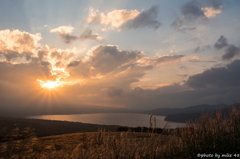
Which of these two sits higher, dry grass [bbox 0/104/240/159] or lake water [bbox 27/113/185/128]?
dry grass [bbox 0/104/240/159]

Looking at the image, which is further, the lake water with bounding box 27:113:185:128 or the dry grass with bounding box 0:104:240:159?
the lake water with bounding box 27:113:185:128

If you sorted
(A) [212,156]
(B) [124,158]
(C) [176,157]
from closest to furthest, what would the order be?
(A) [212,156]
(B) [124,158]
(C) [176,157]

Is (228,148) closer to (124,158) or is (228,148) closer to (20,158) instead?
(124,158)

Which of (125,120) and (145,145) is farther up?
(145,145)

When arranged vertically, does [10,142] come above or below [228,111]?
below

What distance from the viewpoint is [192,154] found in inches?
175

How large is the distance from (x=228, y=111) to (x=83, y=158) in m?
6.72

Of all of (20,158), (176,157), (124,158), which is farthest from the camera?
(176,157)

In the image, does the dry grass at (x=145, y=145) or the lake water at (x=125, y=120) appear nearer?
the dry grass at (x=145, y=145)

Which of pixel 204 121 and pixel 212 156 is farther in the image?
pixel 204 121

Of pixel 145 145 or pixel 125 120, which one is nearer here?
pixel 145 145

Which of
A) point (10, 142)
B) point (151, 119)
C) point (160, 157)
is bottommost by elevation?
point (160, 157)

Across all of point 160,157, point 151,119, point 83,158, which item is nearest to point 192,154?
point 160,157

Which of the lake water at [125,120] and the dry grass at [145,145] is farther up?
the dry grass at [145,145]
